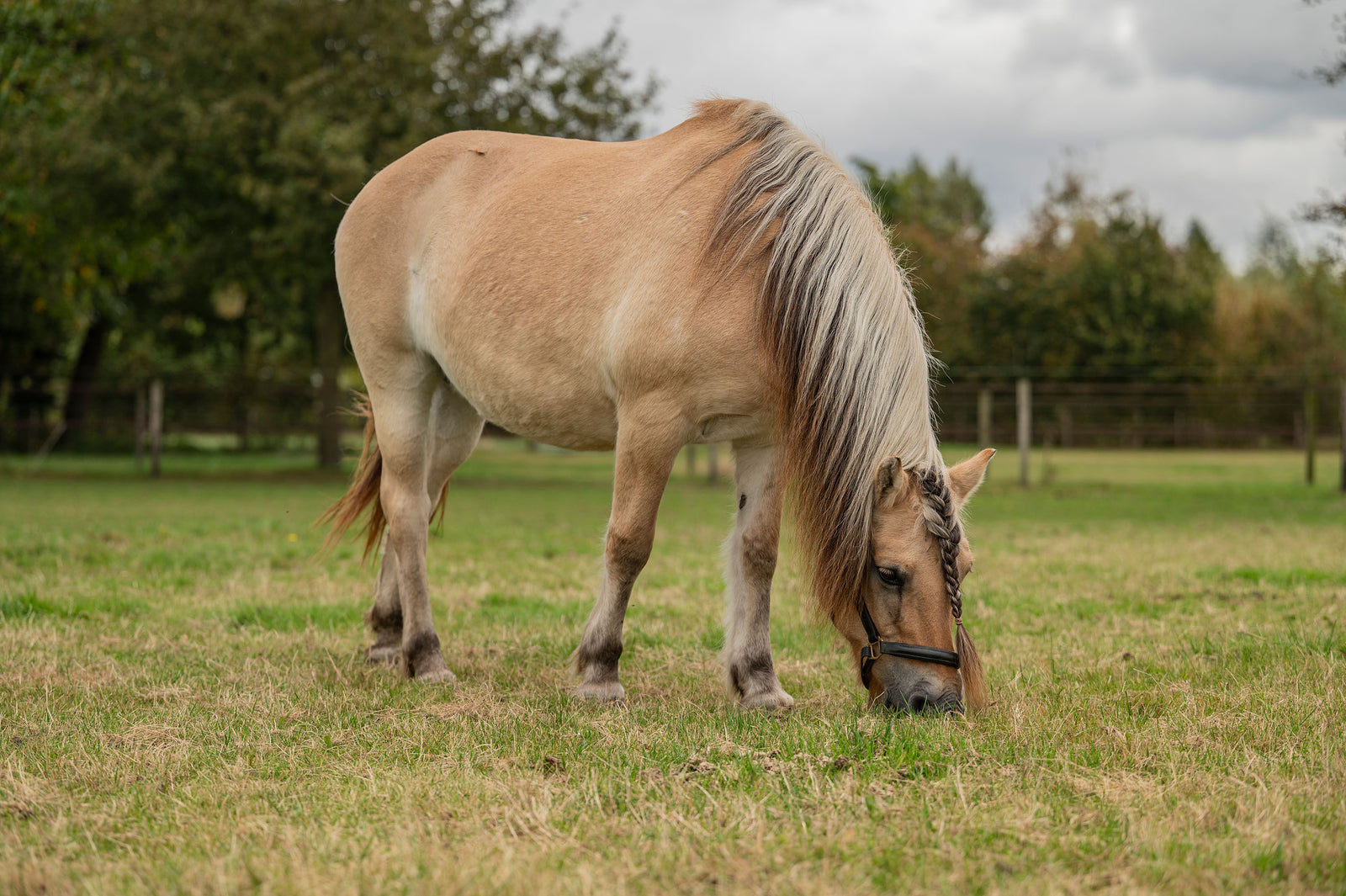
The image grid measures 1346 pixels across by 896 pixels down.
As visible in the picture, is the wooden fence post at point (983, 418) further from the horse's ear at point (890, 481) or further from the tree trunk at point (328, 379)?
the horse's ear at point (890, 481)

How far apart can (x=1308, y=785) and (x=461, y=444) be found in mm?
3615

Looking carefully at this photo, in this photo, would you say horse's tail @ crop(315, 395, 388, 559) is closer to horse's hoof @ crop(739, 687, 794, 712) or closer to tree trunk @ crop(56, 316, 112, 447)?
horse's hoof @ crop(739, 687, 794, 712)

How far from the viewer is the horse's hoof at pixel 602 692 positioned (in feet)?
12.2

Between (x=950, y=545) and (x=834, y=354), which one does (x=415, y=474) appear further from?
(x=950, y=545)

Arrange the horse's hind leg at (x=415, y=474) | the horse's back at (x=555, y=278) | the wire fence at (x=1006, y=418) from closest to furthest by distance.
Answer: the horse's back at (x=555, y=278) → the horse's hind leg at (x=415, y=474) → the wire fence at (x=1006, y=418)

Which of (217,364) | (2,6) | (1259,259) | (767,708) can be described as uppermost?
(1259,259)

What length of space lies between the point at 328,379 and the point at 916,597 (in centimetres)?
1633

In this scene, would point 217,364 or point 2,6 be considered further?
point 217,364

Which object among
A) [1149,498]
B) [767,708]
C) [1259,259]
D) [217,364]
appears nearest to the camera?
[767,708]

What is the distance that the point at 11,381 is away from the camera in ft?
78.3

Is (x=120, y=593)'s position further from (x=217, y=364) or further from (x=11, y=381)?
(x=217, y=364)

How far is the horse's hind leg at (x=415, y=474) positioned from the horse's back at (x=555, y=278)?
26 cm

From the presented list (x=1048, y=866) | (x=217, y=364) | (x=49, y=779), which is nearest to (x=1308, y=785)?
(x=1048, y=866)

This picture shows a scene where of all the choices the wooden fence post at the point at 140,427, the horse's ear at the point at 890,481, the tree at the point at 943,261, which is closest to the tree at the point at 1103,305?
the tree at the point at 943,261
